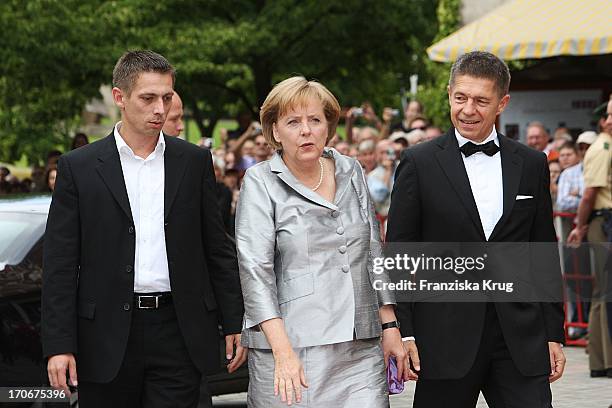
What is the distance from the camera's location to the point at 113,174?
5609 mm

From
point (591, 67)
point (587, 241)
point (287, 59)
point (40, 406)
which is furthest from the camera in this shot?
point (287, 59)

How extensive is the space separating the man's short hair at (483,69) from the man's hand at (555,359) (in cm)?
109

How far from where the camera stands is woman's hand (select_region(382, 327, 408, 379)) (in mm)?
5480

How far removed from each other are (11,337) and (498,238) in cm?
279

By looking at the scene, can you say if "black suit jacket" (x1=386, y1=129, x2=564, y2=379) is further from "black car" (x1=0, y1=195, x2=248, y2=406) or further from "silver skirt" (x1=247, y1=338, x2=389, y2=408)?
"black car" (x1=0, y1=195, x2=248, y2=406)

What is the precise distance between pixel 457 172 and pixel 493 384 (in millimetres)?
912

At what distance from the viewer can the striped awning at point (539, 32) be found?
13731mm

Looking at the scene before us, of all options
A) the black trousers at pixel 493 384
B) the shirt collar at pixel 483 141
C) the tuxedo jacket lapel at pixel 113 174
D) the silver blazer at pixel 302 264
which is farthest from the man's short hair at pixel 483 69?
the tuxedo jacket lapel at pixel 113 174

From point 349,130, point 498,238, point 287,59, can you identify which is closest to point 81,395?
point 498,238

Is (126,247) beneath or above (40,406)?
above

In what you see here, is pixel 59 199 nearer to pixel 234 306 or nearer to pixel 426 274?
pixel 234 306

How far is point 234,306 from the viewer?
578 cm

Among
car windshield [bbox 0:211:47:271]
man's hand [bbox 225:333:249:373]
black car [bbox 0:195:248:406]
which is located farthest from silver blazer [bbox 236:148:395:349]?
car windshield [bbox 0:211:47:271]

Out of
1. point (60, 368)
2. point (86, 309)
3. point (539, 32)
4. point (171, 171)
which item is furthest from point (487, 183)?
point (539, 32)
